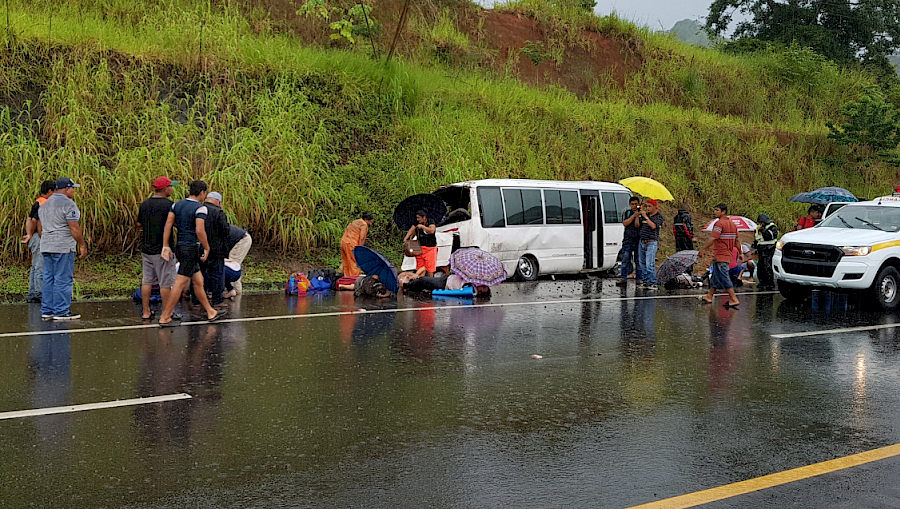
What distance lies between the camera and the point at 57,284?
10883 mm

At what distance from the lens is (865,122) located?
30.8 metres

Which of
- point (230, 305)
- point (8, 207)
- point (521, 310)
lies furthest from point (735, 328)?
point (8, 207)

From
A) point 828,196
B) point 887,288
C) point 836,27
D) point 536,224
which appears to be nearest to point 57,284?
point 536,224

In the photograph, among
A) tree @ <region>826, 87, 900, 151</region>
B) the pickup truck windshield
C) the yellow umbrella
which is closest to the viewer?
the pickup truck windshield

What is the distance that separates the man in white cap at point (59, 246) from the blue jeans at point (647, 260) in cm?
1076

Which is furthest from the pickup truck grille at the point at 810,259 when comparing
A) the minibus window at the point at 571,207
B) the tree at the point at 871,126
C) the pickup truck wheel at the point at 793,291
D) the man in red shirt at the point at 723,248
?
the tree at the point at 871,126

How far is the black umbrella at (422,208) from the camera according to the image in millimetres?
16750

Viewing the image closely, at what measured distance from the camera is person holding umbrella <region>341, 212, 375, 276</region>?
15492 millimetres

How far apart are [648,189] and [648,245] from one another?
2.15 metres

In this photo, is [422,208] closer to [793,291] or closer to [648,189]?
[648,189]

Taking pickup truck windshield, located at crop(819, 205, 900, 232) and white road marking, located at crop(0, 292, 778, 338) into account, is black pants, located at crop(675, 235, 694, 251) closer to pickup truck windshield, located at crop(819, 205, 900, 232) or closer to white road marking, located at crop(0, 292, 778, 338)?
white road marking, located at crop(0, 292, 778, 338)

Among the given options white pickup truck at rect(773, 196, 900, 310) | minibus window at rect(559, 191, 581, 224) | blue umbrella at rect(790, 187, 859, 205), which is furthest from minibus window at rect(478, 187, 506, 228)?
blue umbrella at rect(790, 187, 859, 205)

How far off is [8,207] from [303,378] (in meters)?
9.78

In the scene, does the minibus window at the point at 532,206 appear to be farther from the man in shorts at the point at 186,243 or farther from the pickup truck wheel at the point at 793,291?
the man in shorts at the point at 186,243
